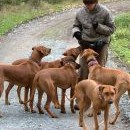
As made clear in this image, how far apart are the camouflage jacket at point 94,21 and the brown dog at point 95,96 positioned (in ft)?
4.69

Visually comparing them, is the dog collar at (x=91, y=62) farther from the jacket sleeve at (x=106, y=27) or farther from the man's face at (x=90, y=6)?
the man's face at (x=90, y=6)

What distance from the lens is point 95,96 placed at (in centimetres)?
872

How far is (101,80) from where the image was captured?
390 inches

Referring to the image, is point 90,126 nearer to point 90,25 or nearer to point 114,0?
point 90,25

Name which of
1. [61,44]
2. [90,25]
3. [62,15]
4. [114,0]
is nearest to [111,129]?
[90,25]

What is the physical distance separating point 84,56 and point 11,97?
2248 millimetres

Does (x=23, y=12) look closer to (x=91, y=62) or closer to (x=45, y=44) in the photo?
(x=45, y=44)

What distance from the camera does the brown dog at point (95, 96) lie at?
837cm

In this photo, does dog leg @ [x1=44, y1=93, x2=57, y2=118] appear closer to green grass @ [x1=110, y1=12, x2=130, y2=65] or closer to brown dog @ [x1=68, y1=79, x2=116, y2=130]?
brown dog @ [x1=68, y1=79, x2=116, y2=130]

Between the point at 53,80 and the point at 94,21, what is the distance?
1.45 metres

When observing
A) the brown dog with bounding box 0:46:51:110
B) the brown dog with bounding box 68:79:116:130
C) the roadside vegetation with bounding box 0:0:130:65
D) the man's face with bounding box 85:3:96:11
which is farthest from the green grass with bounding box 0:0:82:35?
the brown dog with bounding box 68:79:116:130

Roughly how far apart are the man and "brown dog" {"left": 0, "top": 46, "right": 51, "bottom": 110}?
0.78 metres


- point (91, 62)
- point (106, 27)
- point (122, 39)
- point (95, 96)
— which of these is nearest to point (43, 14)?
point (122, 39)

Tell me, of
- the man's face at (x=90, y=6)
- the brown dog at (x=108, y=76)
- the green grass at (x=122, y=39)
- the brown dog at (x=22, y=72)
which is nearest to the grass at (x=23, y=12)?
the green grass at (x=122, y=39)
